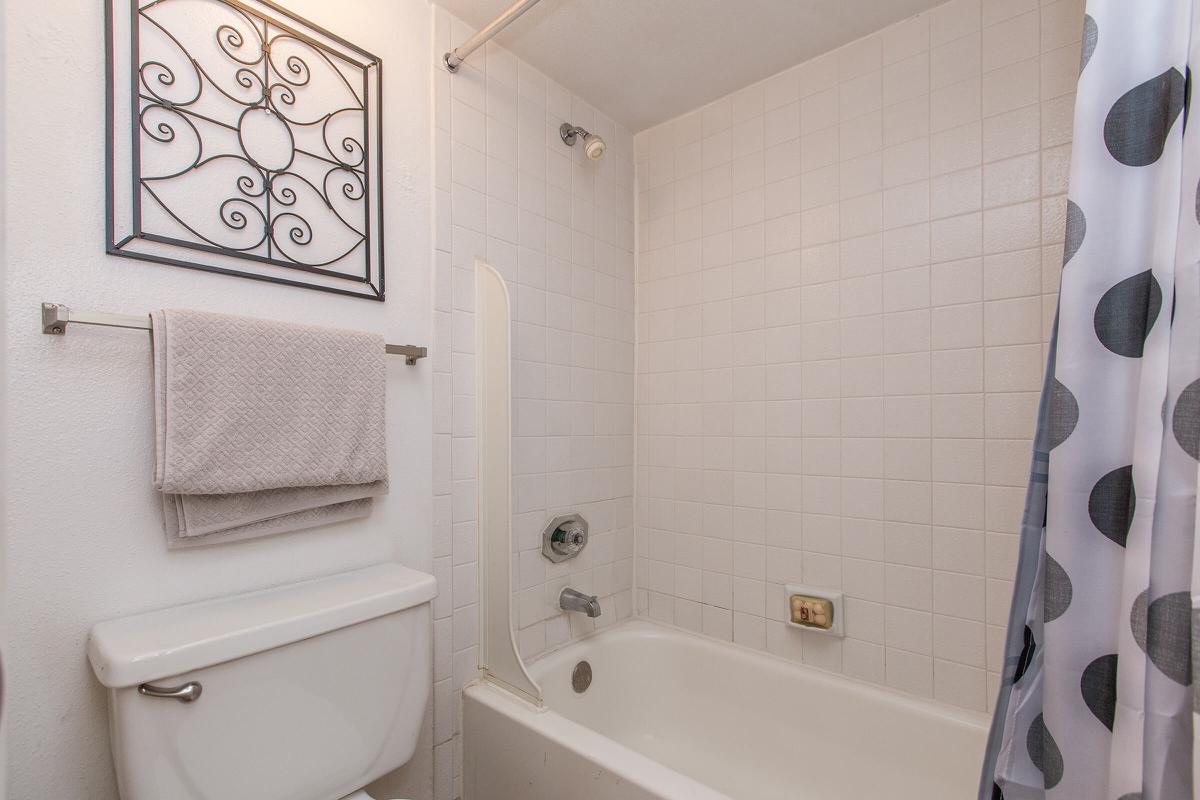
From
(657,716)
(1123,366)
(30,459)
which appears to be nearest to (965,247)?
(1123,366)

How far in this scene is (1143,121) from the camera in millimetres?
766

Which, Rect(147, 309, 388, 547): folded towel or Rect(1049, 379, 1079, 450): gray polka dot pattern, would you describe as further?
Rect(147, 309, 388, 547): folded towel

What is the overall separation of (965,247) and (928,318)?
189 mm

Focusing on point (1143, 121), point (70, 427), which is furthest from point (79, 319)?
point (1143, 121)

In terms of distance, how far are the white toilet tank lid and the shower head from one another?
1.24 m

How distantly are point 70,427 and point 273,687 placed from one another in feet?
1.78

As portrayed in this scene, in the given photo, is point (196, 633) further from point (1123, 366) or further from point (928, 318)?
point (928, 318)

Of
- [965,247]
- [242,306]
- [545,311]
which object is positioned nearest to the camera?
[242,306]

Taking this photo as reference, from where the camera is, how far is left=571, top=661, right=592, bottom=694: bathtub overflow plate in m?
1.78

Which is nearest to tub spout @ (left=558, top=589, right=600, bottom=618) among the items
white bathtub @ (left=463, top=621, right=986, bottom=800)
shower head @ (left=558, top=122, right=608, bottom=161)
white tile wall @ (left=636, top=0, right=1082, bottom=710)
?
white bathtub @ (left=463, top=621, right=986, bottom=800)

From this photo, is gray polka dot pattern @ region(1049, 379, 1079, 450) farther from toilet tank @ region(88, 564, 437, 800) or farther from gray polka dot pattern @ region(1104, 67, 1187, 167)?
toilet tank @ region(88, 564, 437, 800)

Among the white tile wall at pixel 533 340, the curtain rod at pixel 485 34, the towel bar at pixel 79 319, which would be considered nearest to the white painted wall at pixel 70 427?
the towel bar at pixel 79 319

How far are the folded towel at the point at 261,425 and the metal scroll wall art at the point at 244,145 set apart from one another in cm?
16

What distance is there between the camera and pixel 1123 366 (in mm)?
764
